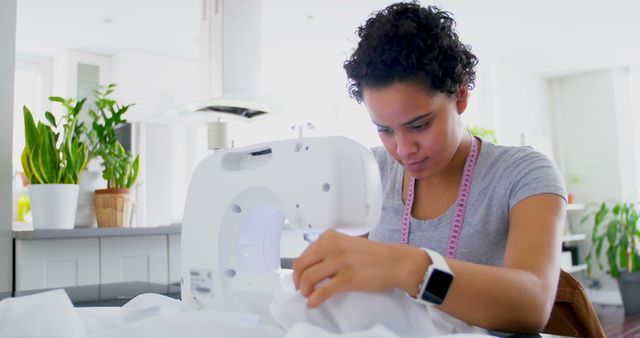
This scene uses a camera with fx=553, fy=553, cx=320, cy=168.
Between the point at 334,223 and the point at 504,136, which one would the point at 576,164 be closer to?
the point at 504,136

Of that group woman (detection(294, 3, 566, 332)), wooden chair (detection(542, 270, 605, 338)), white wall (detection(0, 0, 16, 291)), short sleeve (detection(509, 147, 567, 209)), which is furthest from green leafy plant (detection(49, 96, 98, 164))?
wooden chair (detection(542, 270, 605, 338))

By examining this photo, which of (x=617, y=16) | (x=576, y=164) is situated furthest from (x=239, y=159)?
(x=576, y=164)

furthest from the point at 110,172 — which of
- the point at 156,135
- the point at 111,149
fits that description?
the point at 156,135

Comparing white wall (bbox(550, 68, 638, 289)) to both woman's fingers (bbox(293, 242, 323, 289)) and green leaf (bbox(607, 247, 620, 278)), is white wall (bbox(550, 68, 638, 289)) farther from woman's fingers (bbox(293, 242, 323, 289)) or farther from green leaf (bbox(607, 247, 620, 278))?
woman's fingers (bbox(293, 242, 323, 289))

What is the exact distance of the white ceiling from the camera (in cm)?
439

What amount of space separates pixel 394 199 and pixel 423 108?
32 cm

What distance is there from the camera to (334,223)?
0.82m

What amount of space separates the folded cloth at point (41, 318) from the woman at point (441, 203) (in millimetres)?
290

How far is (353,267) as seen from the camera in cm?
69

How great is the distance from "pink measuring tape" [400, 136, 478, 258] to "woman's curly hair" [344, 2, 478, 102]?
164mm

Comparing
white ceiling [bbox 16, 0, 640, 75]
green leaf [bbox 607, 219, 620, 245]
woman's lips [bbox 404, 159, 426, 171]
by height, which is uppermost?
white ceiling [bbox 16, 0, 640, 75]

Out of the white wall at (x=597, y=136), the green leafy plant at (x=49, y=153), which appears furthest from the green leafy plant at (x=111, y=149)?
the white wall at (x=597, y=136)

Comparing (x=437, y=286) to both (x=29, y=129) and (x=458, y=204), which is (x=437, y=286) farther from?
(x=29, y=129)

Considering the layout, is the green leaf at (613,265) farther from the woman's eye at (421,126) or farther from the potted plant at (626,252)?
the woman's eye at (421,126)
